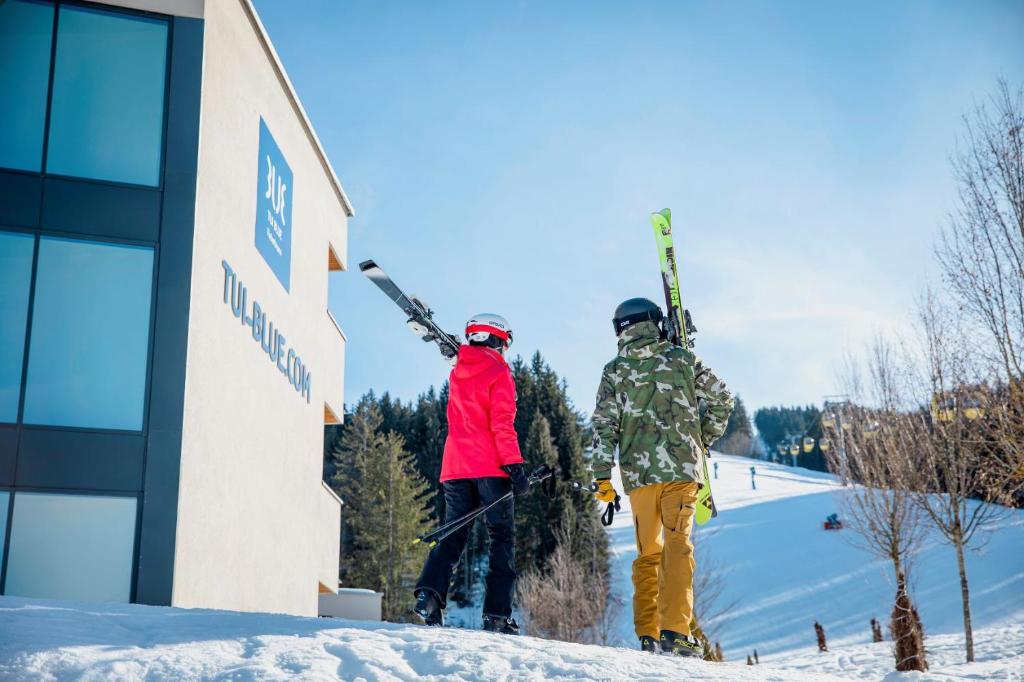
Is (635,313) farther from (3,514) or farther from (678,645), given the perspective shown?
(3,514)

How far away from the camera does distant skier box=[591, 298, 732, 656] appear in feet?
18.3

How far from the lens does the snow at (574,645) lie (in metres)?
4.25

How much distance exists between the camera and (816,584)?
37.9 metres

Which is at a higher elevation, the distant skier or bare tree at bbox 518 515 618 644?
the distant skier

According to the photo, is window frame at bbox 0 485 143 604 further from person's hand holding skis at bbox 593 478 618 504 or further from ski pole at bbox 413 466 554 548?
person's hand holding skis at bbox 593 478 618 504

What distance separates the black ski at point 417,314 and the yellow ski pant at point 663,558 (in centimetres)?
230

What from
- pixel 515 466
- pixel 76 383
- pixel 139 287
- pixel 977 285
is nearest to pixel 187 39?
pixel 139 287

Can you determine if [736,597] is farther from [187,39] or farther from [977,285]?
Answer: [187,39]

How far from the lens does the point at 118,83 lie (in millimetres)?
11008

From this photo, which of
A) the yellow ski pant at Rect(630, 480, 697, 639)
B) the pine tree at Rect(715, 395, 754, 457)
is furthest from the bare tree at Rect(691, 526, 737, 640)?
the pine tree at Rect(715, 395, 754, 457)

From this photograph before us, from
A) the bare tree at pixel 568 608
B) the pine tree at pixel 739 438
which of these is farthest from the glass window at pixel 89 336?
the pine tree at pixel 739 438

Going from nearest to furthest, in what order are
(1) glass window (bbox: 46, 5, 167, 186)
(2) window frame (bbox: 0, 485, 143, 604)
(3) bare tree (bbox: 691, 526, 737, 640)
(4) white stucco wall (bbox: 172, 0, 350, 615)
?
(2) window frame (bbox: 0, 485, 143, 604) → (1) glass window (bbox: 46, 5, 167, 186) → (4) white stucco wall (bbox: 172, 0, 350, 615) → (3) bare tree (bbox: 691, 526, 737, 640)

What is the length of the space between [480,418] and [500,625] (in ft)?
4.58

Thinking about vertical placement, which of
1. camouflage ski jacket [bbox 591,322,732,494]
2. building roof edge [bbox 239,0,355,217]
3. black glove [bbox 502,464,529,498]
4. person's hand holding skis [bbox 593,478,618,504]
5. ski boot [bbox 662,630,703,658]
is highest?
building roof edge [bbox 239,0,355,217]
